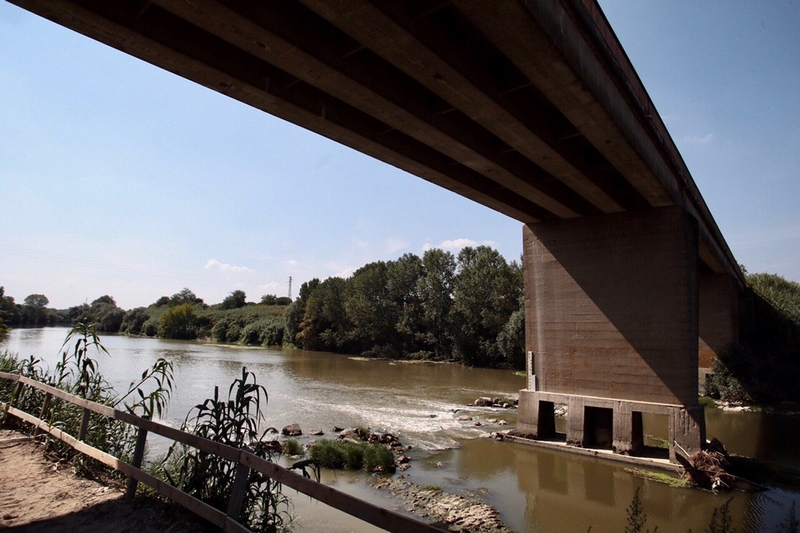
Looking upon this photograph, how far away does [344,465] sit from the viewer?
32.6 ft

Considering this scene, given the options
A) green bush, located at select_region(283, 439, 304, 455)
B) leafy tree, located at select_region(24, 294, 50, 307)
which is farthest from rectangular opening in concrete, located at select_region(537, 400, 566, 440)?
leafy tree, located at select_region(24, 294, 50, 307)

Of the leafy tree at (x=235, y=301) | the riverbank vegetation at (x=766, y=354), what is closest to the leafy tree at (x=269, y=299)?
the leafy tree at (x=235, y=301)

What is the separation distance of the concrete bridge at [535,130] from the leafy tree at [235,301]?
344 feet

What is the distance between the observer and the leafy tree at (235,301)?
4323 inches

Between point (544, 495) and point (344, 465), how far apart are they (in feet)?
13.3

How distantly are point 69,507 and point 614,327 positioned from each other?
11.2m

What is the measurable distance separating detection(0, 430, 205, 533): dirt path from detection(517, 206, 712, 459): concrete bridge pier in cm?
1003

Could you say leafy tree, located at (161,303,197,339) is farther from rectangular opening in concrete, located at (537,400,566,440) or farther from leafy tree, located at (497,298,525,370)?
rectangular opening in concrete, located at (537,400,566,440)

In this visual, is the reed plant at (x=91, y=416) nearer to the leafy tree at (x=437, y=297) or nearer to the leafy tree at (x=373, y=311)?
the leafy tree at (x=437, y=297)

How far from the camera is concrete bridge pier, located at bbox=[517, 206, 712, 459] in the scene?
35.1 feet

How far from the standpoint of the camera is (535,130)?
8.09m

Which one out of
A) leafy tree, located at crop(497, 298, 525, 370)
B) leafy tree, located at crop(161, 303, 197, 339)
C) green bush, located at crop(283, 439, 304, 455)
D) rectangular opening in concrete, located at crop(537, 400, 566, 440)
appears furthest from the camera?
leafy tree, located at crop(161, 303, 197, 339)

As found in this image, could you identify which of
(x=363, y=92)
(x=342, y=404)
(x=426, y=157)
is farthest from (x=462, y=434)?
(x=363, y=92)

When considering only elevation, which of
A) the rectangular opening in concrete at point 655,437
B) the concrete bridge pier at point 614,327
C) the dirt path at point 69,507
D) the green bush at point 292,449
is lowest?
the green bush at point 292,449
